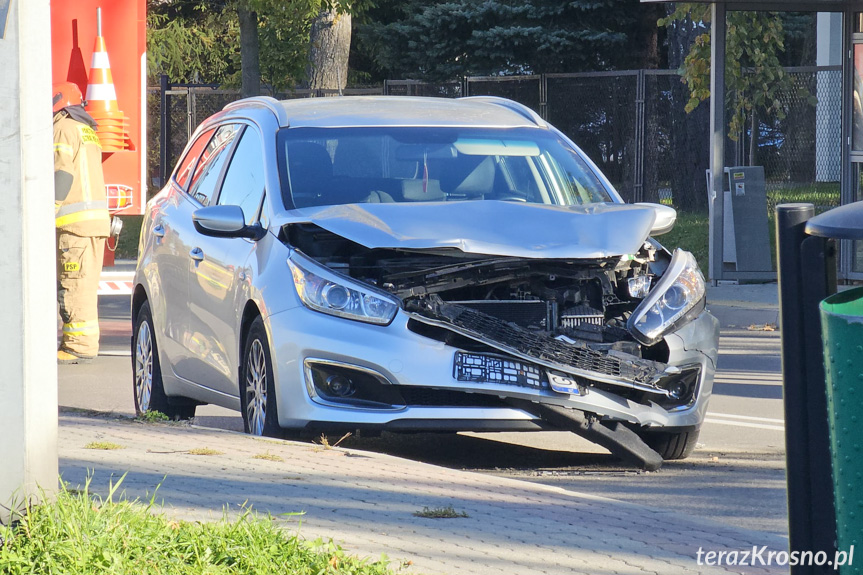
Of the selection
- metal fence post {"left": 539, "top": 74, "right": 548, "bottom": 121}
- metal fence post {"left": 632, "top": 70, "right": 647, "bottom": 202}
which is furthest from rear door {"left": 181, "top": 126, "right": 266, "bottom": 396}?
metal fence post {"left": 539, "top": 74, "right": 548, "bottom": 121}

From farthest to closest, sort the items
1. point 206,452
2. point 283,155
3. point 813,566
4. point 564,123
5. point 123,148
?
point 564,123
point 123,148
point 283,155
point 206,452
point 813,566

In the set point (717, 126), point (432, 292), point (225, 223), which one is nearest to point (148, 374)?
point (225, 223)

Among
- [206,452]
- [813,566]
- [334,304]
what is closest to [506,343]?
[334,304]

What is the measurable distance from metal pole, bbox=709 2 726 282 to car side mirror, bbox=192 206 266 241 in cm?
927

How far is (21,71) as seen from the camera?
4.07 m

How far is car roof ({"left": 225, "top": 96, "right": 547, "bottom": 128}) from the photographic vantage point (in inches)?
281

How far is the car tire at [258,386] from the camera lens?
6.14 meters

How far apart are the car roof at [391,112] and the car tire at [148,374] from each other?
1.44 m

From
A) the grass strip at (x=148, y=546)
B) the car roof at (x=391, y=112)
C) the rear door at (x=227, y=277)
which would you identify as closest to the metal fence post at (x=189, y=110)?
the car roof at (x=391, y=112)

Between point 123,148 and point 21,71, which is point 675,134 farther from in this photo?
point 21,71

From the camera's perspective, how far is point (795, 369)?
3.05 m

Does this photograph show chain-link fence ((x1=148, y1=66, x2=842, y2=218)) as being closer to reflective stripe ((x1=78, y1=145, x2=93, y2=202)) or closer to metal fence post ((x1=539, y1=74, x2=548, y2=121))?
metal fence post ((x1=539, y1=74, x2=548, y2=121))

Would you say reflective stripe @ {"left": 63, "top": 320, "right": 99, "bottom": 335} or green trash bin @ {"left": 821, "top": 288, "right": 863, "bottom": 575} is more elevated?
green trash bin @ {"left": 821, "top": 288, "right": 863, "bottom": 575}

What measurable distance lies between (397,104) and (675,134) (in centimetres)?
1592
